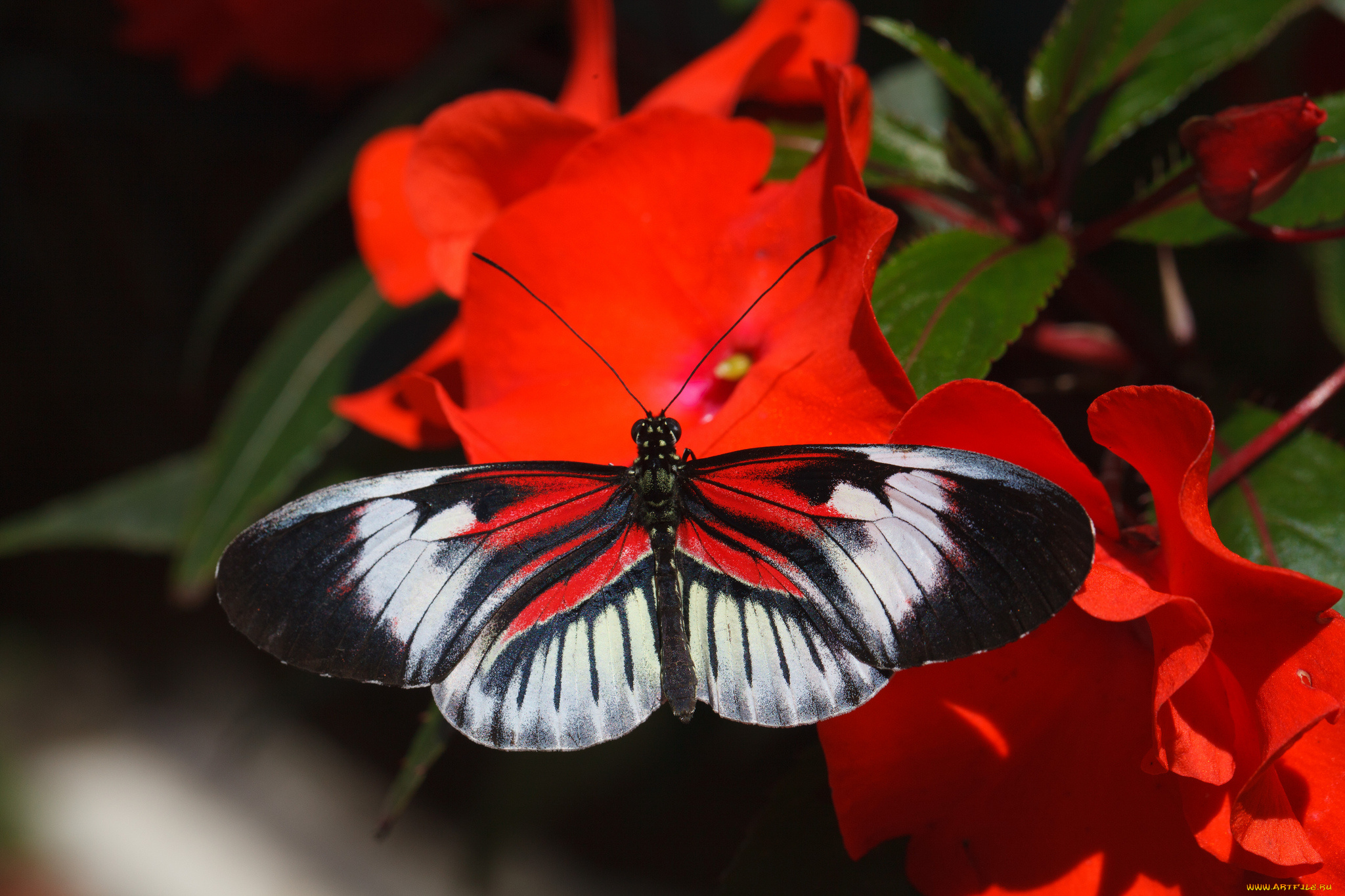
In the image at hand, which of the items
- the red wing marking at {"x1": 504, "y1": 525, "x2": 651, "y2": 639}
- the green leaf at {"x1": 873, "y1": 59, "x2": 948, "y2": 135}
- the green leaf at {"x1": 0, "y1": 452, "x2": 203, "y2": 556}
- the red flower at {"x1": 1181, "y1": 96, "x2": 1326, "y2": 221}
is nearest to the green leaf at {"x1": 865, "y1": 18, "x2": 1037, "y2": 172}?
the red flower at {"x1": 1181, "y1": 96, "x2": 1326, "y2": 221}

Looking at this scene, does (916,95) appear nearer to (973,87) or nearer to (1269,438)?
(973,87)

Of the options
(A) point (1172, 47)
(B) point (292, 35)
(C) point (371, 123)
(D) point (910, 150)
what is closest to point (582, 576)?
(D) point (910, 150)

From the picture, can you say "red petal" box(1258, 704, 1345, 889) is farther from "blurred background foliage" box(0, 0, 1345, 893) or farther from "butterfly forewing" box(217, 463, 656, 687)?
"butterfly forewing" box(217, 463, 656, 687)

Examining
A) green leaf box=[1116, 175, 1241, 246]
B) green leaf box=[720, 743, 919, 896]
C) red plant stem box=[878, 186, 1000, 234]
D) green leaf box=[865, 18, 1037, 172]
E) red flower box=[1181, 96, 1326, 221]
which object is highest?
green leaf box=[865, 18, 1037, 172]

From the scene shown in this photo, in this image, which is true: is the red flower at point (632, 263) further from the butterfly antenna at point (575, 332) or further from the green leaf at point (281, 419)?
the green leaf at point (281, 419)

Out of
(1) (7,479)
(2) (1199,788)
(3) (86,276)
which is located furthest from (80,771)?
(2) (1199,788)

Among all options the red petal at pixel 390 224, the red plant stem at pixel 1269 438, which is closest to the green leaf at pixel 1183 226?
the red plant stem at pixel 1269 438

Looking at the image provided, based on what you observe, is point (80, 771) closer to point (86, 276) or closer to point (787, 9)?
point (86, 276)
